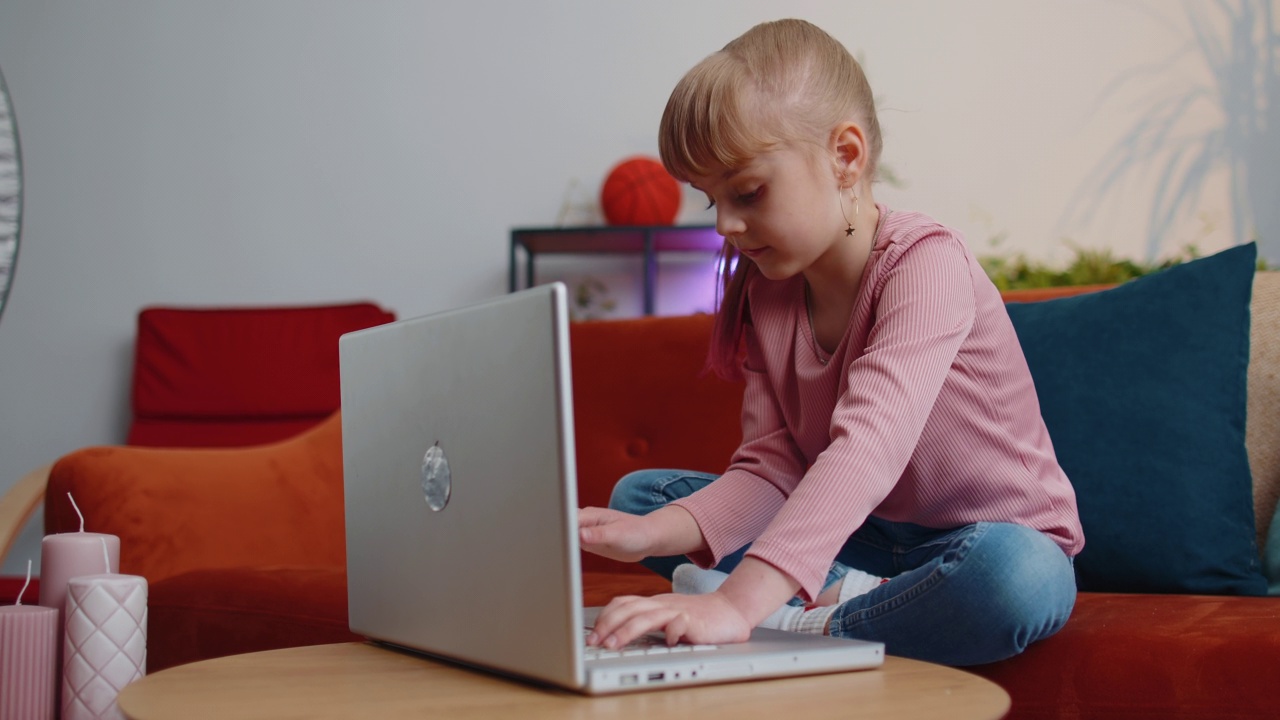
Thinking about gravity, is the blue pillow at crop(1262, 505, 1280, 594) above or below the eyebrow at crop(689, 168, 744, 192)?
below

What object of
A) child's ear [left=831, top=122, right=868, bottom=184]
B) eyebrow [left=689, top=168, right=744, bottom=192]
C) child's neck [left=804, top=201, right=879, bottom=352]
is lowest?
child's neck [left=804, top=201, right=879, bottom=352]

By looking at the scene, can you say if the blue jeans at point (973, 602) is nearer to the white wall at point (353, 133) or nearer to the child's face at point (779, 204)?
the child's face at point (779, 204)

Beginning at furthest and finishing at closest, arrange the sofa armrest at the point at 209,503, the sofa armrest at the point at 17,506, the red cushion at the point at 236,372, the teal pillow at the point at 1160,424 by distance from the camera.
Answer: the red cushion at the point at 236,372
the sofa armrest at the point at 17,506
the sofa armrest at the point at 209,503
the teal pillow at the point at 1160,424

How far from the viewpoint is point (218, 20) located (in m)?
3.23

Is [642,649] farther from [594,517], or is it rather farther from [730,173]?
[730,173]

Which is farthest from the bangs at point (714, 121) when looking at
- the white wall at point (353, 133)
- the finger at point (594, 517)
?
the white wall at point (353, 133)

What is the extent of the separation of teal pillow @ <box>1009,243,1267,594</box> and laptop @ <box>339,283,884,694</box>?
2.31 feet

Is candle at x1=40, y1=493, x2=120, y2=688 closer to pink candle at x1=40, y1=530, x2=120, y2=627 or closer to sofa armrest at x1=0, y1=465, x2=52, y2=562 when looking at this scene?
pink candle at x1=40, y1=530, x2=120, y2=627

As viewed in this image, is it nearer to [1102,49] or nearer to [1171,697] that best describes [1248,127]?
[1102,49]

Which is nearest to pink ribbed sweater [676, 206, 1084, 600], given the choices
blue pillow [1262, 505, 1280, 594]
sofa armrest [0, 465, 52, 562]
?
blue pillow [1262, 505, 1280, 594]

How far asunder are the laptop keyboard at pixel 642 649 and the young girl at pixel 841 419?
22 millimetres

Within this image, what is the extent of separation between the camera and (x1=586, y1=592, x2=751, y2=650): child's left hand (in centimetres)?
70

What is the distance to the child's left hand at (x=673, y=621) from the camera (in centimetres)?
70

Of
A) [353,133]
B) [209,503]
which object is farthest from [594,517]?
[353,133]
